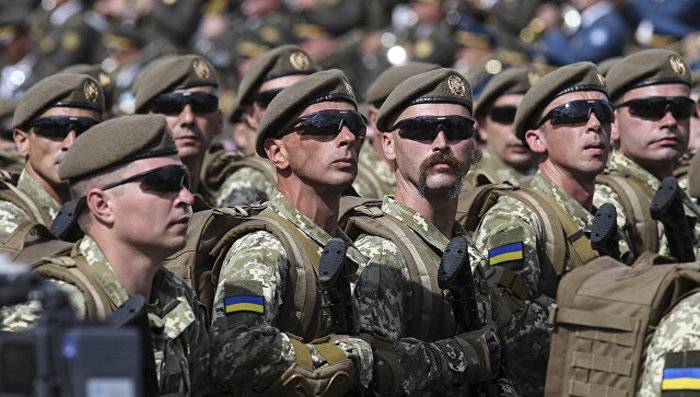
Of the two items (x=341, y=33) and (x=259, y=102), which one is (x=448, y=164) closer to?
(x=259, y=102)

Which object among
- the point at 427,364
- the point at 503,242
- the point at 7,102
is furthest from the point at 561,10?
the point at 427,364

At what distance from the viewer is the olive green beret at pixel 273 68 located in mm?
11734

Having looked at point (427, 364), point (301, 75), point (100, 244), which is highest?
point (301, 75)

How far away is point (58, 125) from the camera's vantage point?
9.98 meters

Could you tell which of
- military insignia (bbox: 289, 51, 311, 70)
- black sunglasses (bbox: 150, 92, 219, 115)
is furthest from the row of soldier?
military insignia (bbox: 289, 51, 311, 70)

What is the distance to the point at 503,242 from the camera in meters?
8.93

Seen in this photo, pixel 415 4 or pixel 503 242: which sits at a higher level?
pixel 415 4

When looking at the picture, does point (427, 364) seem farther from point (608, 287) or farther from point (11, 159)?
point (11, 159)

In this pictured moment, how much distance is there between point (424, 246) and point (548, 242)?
1.06m

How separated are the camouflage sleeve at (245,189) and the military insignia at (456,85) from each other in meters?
2.84

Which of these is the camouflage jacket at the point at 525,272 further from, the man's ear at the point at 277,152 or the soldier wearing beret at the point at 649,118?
the soldier wearing beret at the point at 649,118

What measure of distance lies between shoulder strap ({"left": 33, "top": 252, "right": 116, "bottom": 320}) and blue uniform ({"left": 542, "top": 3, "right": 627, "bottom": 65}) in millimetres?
11145

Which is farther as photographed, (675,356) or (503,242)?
(503,242)

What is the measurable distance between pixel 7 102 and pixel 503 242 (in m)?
5.33
